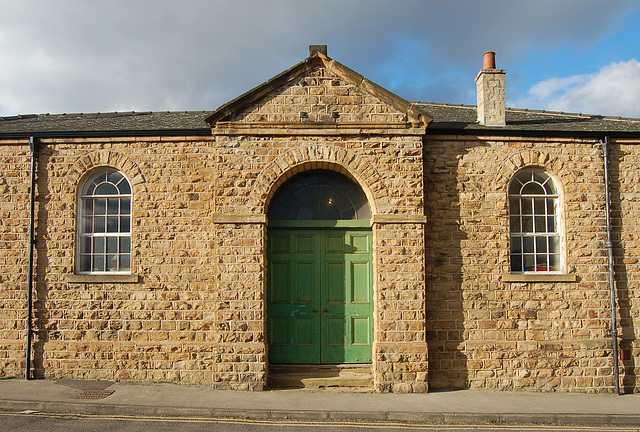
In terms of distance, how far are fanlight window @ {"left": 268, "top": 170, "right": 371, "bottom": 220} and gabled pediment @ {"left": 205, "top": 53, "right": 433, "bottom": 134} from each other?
1014 mm

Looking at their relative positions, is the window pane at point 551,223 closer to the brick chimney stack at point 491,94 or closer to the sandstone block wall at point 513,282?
the sandstone block wall at point 513,282

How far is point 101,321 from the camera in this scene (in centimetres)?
934

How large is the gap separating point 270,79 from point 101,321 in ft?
18.3

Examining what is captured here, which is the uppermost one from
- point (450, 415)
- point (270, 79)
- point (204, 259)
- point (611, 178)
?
point (270, 79)

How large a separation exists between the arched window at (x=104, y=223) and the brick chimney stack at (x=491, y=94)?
7.50m

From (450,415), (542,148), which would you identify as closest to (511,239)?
(542,148)

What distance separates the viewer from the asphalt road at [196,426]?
6906 millimetres

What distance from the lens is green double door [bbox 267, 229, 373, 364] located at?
9.34 meters

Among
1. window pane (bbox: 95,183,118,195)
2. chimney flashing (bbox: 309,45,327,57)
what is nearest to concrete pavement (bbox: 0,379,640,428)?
window pane (bbox: 95,183,118,195)

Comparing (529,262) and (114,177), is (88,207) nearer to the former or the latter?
(114,177)

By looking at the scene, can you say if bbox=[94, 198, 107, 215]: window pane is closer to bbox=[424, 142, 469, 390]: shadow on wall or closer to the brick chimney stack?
bbox=[424, 142, 469, 390]: shadow on wall

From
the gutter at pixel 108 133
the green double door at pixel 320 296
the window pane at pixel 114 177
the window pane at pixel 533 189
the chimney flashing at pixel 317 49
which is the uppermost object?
the chimney flashing at pixel 317 49

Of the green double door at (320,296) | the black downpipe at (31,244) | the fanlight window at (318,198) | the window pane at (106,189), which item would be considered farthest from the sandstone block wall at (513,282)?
the black downpipe at (31,244)

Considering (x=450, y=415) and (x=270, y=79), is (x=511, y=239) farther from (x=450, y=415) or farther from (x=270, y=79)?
(x=270, y=79)
